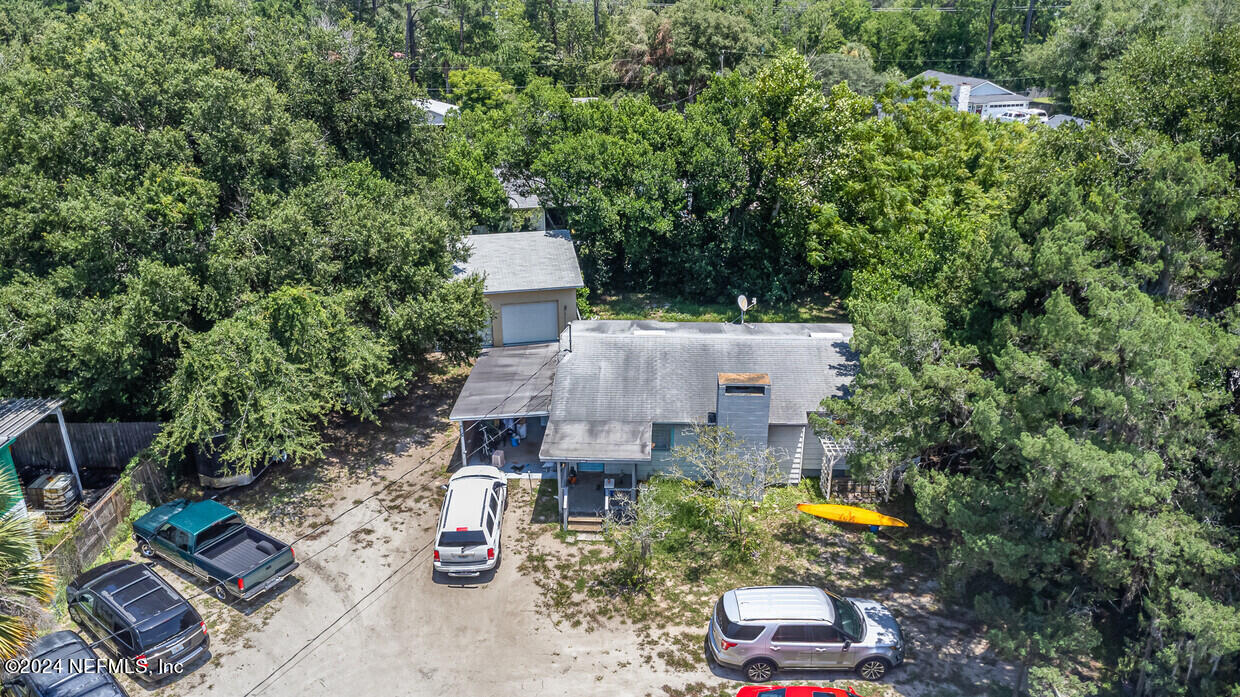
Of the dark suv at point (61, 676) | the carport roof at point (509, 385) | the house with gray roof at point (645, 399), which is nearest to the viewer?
the dark suv at point (61, 676)

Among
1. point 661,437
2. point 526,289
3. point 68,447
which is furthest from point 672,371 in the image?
point 68,447

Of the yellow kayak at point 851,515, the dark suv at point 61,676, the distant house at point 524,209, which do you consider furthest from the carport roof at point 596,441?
the distant house at point 524,209

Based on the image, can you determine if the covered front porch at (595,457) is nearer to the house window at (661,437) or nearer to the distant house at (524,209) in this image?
the house window at (661,437)

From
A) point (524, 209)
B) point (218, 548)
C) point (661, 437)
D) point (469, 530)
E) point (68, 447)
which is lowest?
point (218, 548)

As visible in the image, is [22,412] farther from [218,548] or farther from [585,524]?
[585,524]

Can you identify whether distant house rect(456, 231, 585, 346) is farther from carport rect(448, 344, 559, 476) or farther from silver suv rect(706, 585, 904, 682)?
silver suv rect(706, 585, 904, 682)

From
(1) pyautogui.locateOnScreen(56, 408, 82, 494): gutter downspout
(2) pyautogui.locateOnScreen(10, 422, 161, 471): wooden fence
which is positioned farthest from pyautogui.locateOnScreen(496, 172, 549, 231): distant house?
(1) pyautogui.locateOnScreen(56, 408, 82, 494): gutter downspout

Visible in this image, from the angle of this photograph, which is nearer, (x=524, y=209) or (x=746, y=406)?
(x=746, y=406)
